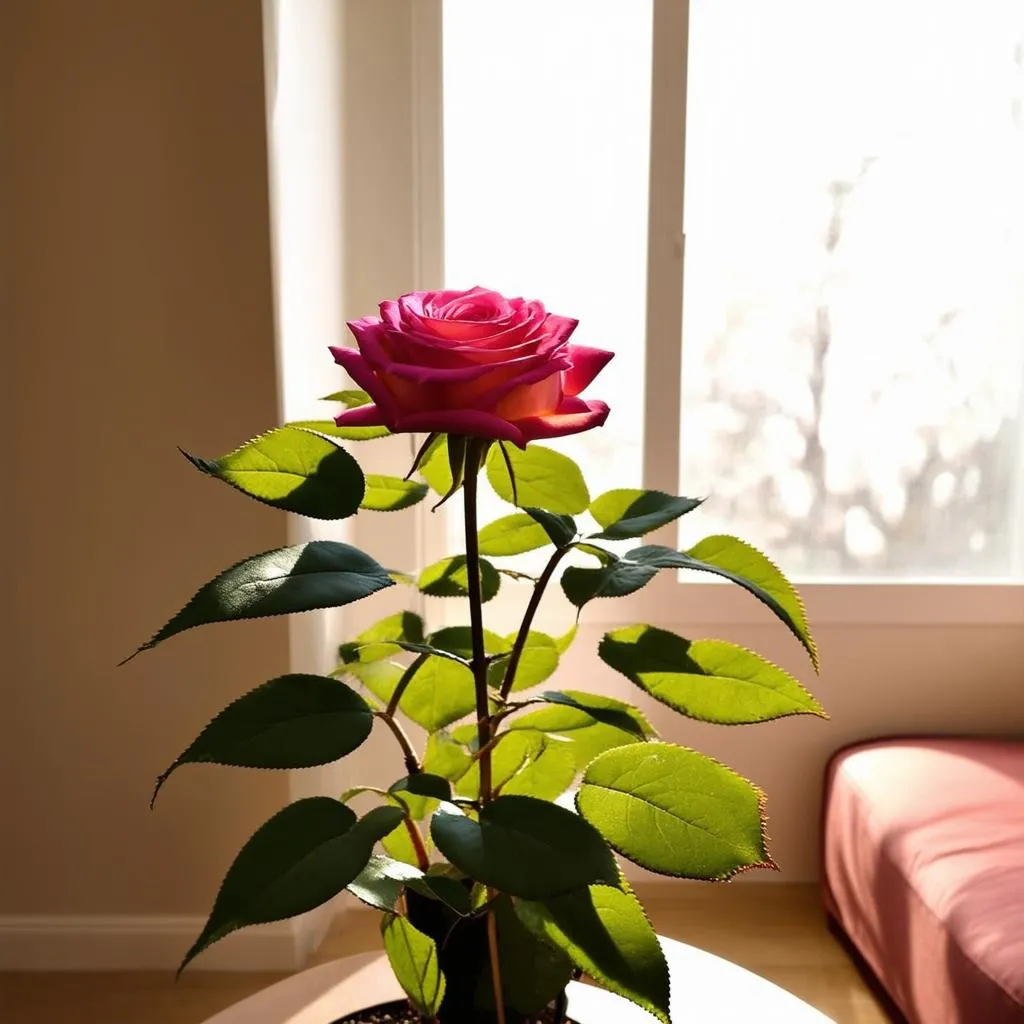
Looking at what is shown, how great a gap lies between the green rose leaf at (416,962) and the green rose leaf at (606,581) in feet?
0.64

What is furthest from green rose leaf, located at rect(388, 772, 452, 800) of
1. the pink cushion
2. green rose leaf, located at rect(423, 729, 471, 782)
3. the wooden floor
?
the wooden floor

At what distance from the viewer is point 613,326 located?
2.04 metres

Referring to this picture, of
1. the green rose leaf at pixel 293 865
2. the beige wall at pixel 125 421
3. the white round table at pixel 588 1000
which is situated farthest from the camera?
the beige wall at pixel 125 421

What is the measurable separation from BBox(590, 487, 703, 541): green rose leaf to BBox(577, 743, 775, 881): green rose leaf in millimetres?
118

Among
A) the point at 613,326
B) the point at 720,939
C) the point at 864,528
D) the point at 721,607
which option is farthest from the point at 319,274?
the point at 720,939

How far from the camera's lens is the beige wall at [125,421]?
1579mm

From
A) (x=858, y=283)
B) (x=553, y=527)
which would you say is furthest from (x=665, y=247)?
(x=553, y=527)

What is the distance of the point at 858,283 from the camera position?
6.56ft

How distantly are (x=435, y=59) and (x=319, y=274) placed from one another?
0.44m

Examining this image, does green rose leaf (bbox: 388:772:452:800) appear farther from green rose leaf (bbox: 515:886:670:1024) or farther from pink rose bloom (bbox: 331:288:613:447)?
pink rose bloom (bbox: 331:288:613:447)

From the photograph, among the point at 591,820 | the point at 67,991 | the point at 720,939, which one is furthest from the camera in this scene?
the point at 720,939

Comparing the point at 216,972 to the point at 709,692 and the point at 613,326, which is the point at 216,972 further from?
the point at 709,692

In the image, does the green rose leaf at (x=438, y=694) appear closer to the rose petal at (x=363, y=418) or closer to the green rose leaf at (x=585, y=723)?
the green rose leaf at (x=585, y=723)

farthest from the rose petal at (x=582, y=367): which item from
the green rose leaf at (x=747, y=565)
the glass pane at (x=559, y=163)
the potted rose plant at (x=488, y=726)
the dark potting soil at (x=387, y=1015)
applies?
the glass pane at (x=559, y=163)
